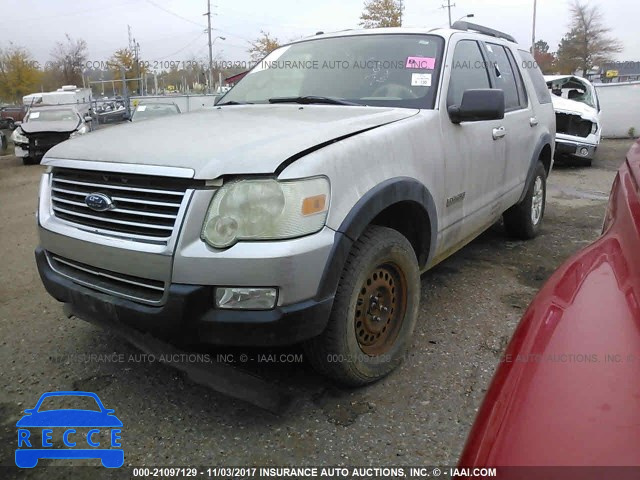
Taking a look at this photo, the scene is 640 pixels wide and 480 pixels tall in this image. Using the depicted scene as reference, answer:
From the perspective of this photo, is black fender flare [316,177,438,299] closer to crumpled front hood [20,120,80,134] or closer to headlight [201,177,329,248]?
headlight [201,177,329,248]

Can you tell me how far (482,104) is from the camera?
118 inches

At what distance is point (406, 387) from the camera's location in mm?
2701

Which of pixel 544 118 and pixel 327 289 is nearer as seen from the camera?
pixel 327 289

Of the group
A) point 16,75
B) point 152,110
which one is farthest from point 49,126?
point 16,75

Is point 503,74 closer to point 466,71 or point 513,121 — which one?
point 513,121

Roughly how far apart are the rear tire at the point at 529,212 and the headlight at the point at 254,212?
3.32 metres

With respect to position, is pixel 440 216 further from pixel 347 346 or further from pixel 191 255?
pixel 191 255

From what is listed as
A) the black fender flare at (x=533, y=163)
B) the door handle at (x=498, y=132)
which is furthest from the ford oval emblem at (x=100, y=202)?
the black fender flare at (x=533, y=163)

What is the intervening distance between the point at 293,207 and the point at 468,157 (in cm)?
170

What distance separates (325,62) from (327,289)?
1.97 m

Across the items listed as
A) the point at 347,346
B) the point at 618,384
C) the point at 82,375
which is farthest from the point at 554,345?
the point at 82,375

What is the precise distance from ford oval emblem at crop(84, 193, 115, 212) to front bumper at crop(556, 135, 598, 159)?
10.6 metres

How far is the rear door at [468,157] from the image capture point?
3191 millimetres

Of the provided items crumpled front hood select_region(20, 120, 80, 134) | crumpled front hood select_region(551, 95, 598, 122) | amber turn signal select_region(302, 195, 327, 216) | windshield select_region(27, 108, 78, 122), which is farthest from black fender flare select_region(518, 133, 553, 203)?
windshield select_region(27, 108, 78, 122)
